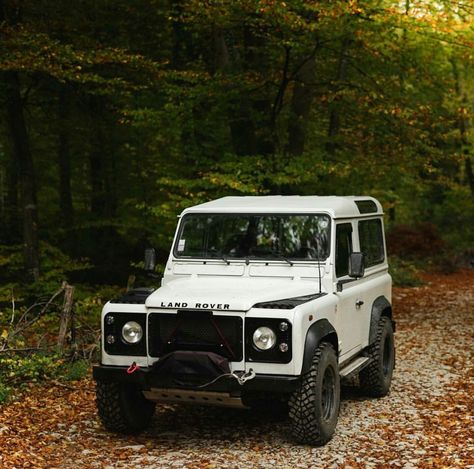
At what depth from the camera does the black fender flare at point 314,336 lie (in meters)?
6.01

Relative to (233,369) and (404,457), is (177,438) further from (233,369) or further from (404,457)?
(404,457)

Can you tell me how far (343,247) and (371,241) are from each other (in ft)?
4.18

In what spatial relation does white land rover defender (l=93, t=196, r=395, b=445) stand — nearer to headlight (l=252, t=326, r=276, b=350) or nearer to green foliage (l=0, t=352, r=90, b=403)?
headlight (l=252, t=326, r=276, b=350)

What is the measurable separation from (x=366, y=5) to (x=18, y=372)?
27.9 feet

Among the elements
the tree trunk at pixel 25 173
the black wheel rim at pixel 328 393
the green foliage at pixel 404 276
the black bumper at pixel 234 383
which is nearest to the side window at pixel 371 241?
the black wheel rim at pixel 328 393

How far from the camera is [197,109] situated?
13.6 m

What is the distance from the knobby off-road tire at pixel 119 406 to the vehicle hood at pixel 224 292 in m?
0.94

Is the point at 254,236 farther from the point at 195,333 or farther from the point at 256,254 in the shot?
the point at 195,333

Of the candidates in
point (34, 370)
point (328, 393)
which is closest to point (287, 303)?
point (328, 393)

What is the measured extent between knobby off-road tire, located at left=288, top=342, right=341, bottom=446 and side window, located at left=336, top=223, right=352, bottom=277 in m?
1.01

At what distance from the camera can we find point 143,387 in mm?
6156

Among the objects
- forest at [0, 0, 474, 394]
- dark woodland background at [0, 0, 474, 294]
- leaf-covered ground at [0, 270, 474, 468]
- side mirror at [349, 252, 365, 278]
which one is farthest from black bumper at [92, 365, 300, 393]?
dark woodland background at [0, 0, 474, 294]

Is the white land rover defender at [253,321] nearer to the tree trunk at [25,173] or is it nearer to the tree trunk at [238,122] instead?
the tree trunk at [238,122]

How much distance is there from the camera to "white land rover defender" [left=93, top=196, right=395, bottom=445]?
5.93m
